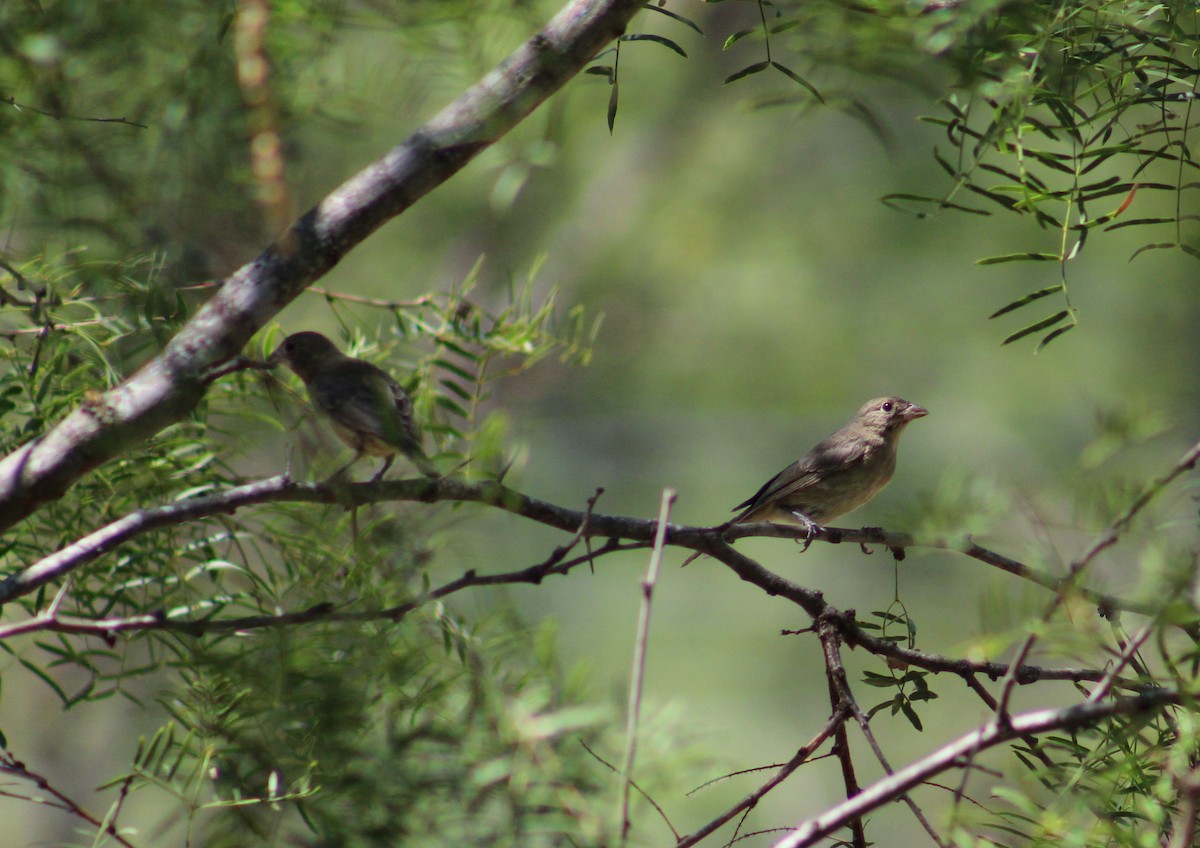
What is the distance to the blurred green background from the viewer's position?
9156 millimetres

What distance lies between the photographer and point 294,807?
69.7 inches

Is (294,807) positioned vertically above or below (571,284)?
above

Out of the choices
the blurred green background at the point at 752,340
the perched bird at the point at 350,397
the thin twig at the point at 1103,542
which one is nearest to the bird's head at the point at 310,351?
the perched bird at the point at 350,397

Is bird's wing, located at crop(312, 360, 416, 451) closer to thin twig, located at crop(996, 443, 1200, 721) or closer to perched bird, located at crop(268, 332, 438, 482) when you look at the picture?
perched bird, located at crop(268, 332, 438, 482)

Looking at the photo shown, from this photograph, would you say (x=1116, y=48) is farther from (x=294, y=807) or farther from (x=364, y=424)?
(x=364, y=424)

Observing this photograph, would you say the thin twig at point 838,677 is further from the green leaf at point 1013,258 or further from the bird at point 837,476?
the bird at point 837,476

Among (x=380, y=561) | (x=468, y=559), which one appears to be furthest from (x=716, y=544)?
(x=380, y=561)

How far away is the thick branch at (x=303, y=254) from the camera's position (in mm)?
1667

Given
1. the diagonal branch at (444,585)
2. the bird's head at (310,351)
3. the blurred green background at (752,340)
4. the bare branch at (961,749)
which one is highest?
the bare branch at (961,749)

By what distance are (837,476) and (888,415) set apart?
15.5 inches

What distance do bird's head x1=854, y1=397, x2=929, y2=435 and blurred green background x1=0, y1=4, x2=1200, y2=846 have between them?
12.3 feet

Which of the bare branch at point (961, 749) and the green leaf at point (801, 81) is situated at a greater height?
the green leaf at point (801, 81)

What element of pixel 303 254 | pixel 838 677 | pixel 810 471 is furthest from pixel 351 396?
pixel 810 471

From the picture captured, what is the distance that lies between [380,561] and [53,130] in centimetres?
121
